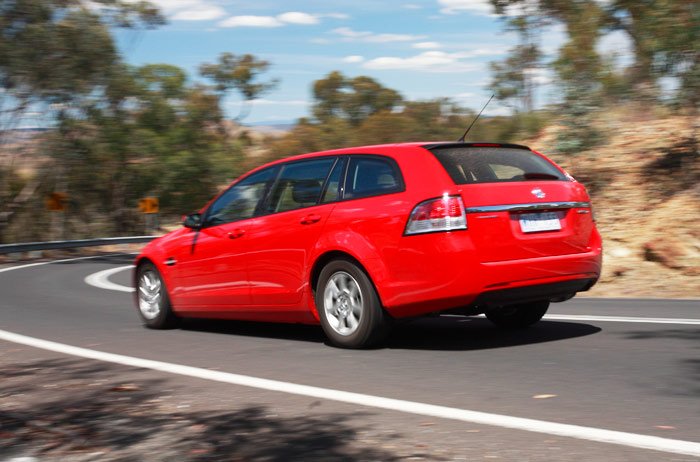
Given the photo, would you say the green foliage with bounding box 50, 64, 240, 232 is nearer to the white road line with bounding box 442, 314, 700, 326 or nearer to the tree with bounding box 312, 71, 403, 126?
the tree with bounding box 312, 71, 403, 126

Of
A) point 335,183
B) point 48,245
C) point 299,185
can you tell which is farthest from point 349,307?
point 48,245

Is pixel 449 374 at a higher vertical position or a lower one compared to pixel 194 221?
lower

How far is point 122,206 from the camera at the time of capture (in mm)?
46500

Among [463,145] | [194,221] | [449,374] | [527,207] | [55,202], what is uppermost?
[55,202]

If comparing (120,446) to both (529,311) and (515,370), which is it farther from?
(529,311)

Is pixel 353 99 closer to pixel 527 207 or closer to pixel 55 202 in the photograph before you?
pixel 55 202

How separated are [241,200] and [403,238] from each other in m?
2.35

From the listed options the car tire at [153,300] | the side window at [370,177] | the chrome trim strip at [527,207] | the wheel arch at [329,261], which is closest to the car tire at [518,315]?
the chrome trim strip at [527,207]

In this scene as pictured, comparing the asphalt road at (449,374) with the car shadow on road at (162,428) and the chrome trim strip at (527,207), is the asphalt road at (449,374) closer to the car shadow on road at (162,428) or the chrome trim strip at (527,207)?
the car shadow on road at (162,428)

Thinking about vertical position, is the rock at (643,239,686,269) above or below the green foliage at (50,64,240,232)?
below

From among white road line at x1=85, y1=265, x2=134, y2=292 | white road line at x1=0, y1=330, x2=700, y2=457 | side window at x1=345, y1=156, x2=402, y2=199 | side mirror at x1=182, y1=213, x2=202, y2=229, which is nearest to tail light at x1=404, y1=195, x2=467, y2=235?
side window at x1=345, y1=156, x2=402, y2=199

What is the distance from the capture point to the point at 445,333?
8.67 metres

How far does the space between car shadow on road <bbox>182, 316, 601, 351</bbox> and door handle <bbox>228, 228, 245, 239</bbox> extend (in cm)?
99

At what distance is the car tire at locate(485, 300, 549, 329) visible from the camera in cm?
877
